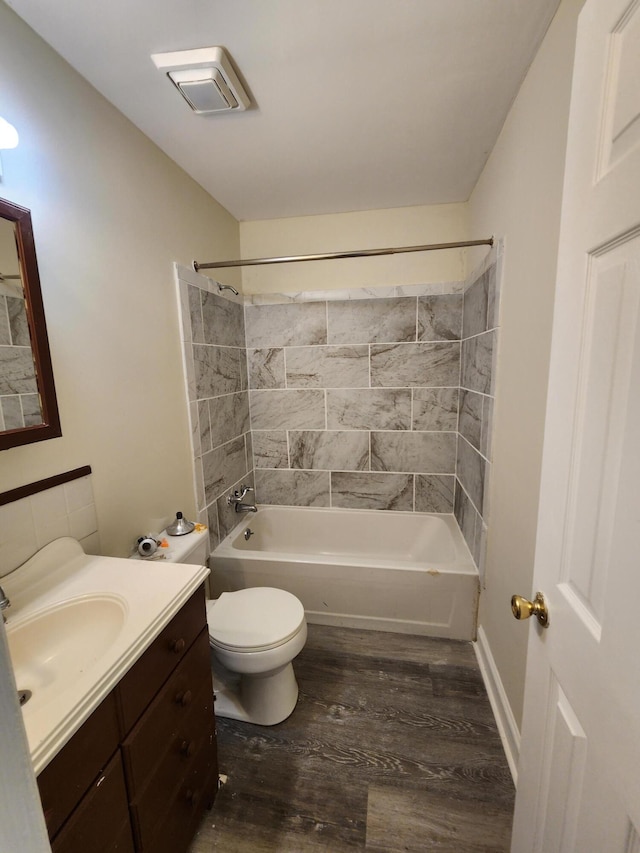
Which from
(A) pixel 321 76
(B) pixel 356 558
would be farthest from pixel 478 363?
(A) pixel 321 76

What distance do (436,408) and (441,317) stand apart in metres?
0.61

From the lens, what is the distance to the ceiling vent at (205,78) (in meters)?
1.15

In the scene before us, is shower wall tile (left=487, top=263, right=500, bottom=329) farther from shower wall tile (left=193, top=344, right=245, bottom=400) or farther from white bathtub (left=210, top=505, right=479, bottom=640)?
shower wall tile (left=193, top=344, right=245, bottom=400)

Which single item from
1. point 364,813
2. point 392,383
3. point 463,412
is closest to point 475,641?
point 364,813

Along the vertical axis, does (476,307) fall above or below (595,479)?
above

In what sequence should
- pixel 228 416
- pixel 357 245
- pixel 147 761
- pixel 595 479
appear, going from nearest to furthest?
pixel 595 479
pixel 147 761
pixel 228 416
pixel 357 245

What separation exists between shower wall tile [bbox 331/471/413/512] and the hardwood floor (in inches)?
40.3

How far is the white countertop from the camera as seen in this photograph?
0.66 m

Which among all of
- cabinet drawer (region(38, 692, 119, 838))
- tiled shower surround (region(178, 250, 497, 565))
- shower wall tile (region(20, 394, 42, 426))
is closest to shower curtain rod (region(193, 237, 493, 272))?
tiled shower surround (region(178, 250, 497, 565))

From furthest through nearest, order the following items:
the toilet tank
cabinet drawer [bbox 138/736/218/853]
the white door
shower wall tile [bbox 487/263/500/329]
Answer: shower wall tile [bbox 487/263/500/329], the toilet tank, cabinet drawer [bbox 138/736/218/853], the white door

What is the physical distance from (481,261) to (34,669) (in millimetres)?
2398

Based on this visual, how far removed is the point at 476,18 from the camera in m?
1.07

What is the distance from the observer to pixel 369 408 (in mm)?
2580

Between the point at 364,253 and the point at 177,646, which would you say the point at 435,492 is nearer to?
the point at 364,253
